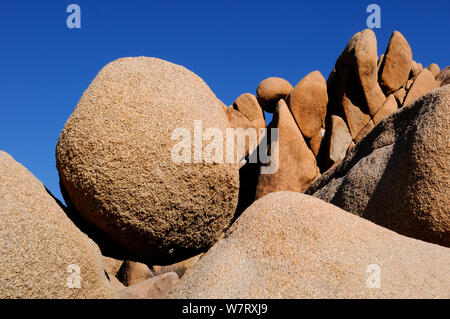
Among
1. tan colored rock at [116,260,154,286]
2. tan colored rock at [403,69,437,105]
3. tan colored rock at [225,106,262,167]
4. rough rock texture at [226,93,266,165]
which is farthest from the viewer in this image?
rough rock texture at [226,93,266,165]

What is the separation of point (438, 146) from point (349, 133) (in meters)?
9.53

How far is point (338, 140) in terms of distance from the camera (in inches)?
531

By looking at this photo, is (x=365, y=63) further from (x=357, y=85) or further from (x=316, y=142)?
(x=316, y=142)

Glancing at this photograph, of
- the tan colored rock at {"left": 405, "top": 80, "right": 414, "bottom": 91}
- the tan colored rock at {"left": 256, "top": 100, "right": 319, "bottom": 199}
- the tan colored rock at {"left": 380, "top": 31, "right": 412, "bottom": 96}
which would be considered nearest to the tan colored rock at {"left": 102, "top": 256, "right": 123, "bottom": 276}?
the tan colored rock at {"left": 256, "top": 100, "right": 319, "bottom": 199}

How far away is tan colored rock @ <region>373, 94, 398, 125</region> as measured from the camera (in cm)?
1335

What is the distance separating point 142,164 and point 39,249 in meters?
1.08

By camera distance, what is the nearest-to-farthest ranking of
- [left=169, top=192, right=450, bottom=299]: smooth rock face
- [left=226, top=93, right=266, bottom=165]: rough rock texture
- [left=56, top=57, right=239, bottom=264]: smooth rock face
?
[left=169, top=192, right=450, bottom=299]: smooth rock face, [left=56, top=57, right=239, bottom=264]: smooth rock face, [left=226, top=93, right=266, bottom=165]: rough rock texture

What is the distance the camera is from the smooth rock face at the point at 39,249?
3.09 m

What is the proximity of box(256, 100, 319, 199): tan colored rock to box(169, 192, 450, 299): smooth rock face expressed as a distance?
28.7ft

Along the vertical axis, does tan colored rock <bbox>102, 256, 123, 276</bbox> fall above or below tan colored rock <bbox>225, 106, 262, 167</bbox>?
below

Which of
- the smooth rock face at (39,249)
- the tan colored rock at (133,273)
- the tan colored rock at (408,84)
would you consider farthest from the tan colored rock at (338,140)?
the smooth rock face at (39,249)

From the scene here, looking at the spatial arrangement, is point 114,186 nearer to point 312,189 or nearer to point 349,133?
point 312,189

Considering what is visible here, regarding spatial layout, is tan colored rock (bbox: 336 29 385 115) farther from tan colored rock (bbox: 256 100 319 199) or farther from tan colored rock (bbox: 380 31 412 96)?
tan colored rock (bbox: 256 100 319 199)

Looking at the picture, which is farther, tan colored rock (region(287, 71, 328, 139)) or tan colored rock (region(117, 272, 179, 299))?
tan colored rock (region(287, 71, 328, 139))
